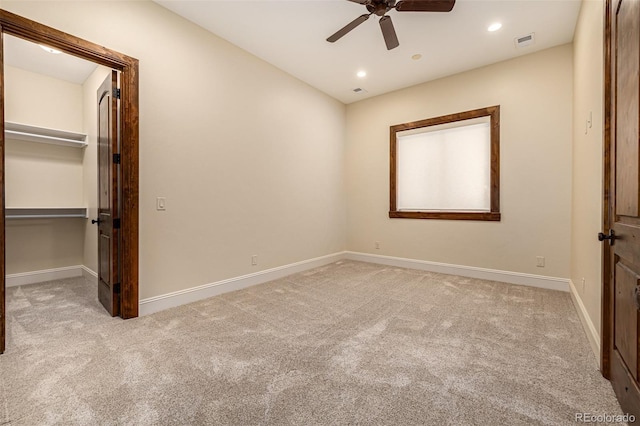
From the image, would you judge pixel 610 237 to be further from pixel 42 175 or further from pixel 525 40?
pixel 42 175

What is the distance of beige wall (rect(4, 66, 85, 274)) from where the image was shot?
11.9 ft

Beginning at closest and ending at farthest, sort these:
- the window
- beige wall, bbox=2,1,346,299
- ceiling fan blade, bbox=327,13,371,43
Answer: ceiling fan blade, bbox=327,13,371,43
beige wall, bbox=2,1,346,299
the window

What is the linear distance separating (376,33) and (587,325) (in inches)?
135

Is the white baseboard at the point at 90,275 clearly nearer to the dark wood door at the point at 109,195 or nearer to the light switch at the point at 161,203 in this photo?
the dark wood door at the point at 109,195

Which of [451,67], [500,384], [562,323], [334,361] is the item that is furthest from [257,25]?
[562,323]

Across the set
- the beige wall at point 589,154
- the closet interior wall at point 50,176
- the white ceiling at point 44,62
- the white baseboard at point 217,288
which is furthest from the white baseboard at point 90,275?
the beige wall at point 589,154

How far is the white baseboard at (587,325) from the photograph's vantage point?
1.90m

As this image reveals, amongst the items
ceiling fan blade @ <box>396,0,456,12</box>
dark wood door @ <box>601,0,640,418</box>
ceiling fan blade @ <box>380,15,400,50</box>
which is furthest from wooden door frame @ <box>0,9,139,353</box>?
dark wood door @ <box>601,0,640,418</box>

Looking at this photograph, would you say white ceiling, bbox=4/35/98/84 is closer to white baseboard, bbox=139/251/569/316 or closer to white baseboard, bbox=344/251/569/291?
white baseboard, bbox=139/251/569/316

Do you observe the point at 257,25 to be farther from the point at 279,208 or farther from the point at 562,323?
the point at 562,323

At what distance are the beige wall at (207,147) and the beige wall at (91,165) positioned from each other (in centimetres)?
142

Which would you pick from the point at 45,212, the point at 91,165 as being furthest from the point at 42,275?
the point at 91,165

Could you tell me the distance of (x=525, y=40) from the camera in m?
3.28

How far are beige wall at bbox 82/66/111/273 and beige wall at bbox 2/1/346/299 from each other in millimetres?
1422
